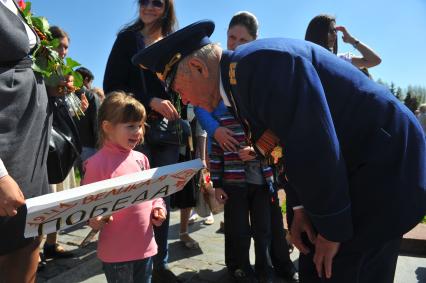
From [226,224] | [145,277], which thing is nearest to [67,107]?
[145,277]

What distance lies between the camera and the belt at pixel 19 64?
5.29ft

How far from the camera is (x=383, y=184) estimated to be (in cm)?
139

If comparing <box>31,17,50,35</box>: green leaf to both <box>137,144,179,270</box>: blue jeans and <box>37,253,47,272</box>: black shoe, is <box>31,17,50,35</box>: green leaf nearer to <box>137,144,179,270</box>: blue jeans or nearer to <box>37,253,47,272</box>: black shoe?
<box>137,144,179,270</box>: blue jeans

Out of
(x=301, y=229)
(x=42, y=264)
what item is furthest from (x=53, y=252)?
(x=301, y=229)

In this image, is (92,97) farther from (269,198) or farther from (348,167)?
(348,167)

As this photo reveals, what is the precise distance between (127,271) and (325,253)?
3.77 ft

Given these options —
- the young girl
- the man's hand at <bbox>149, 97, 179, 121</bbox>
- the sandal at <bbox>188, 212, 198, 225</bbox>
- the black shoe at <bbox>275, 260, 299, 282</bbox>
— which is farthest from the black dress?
the sandal at <bbox>188, 212, 198, 225</bbox>

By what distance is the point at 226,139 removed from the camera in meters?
2.85

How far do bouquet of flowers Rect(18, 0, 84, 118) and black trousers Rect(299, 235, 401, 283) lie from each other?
1.66 m

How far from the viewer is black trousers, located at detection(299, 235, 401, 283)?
1.47m

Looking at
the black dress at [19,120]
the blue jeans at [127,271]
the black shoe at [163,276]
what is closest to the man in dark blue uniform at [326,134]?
the black dress at [19,120]

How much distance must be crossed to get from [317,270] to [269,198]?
1450 millimetres

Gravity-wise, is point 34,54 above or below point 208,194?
above

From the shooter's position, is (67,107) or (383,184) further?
(67,107)
